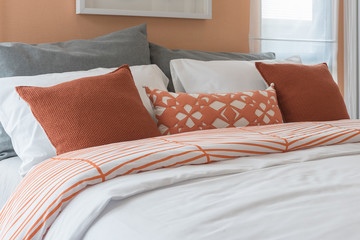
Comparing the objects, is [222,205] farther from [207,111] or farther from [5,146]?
[5,146]

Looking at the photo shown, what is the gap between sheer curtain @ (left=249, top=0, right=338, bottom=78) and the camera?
9.78 ft

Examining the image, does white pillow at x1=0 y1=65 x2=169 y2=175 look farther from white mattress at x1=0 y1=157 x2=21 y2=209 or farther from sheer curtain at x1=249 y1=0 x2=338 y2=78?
sheer curtain at x1=249 y1=0 x2=338 y2=78

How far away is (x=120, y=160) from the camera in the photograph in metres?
1.16

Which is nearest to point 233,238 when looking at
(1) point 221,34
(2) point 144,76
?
(2) point 144,76

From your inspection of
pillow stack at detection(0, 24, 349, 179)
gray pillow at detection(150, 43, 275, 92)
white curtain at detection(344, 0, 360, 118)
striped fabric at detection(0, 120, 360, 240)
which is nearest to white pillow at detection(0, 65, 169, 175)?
pillow stack at detection(0, 24, 349, 179)

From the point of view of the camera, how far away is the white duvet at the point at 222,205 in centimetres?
81

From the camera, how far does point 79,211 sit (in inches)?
39.7

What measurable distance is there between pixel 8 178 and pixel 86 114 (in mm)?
397

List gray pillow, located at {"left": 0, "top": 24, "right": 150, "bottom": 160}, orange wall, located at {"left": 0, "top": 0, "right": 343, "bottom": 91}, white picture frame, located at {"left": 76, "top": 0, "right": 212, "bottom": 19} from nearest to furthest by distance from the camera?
gray pillow, located at {"left": 0, "top": 24, "right": 150, "bottom": 160}, orange wall, located at {"left": 0, "top": 0, "right": 343, "bottom": 91}, white picture frame, located at {"left": 76, "top": 0, "right": 212, "bottom": 19}

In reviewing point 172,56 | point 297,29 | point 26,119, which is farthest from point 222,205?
point 297,29

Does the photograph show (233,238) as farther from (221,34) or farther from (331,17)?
(331,17)

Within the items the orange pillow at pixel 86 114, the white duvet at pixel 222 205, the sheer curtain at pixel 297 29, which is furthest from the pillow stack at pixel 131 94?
the white duvet at pixel 222 205

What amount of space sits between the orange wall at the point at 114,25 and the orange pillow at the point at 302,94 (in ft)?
2.18

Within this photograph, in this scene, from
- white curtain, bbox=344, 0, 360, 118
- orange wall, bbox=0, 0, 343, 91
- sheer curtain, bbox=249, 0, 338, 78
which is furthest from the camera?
white curtain, bbox=344, 0, 360, 118
